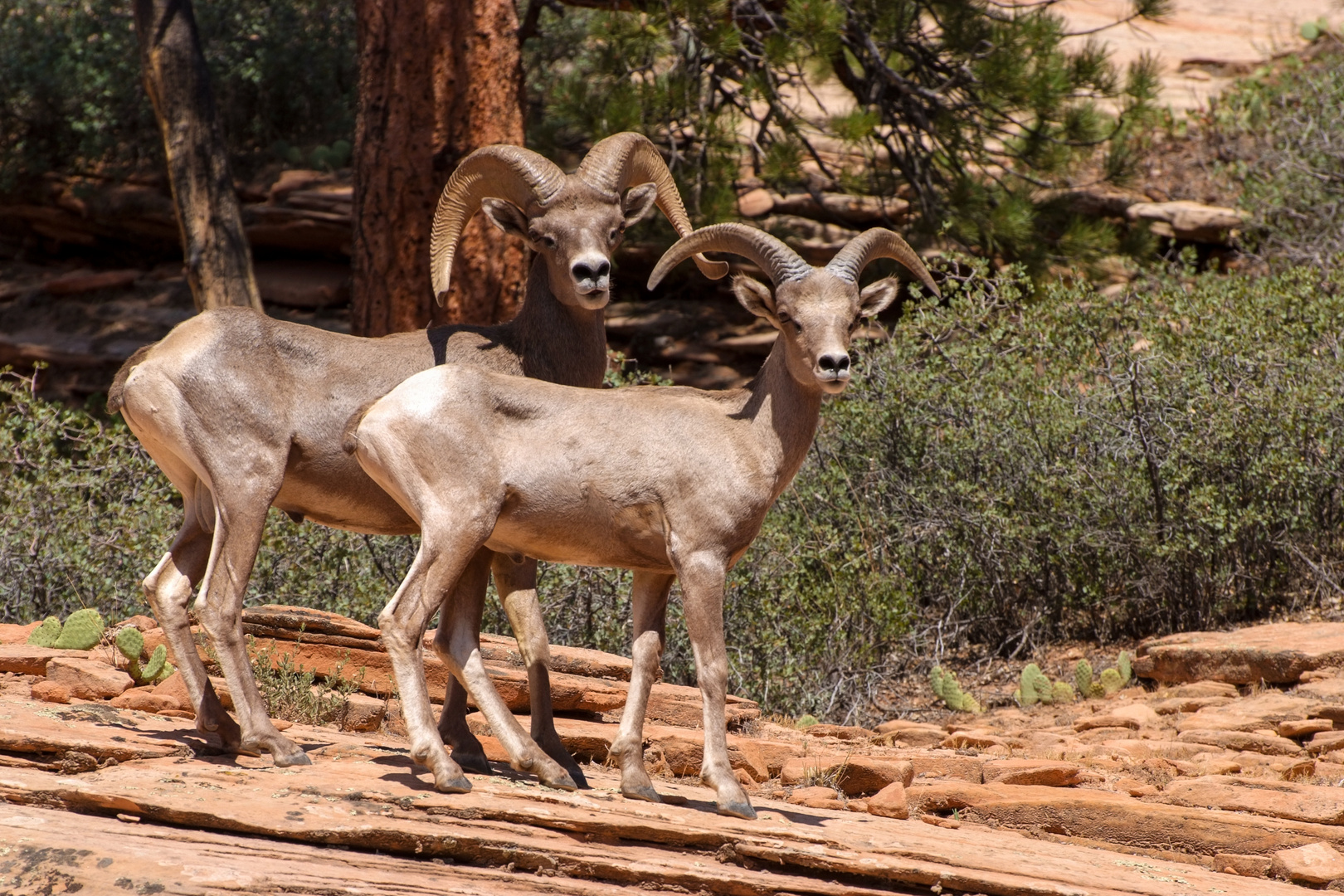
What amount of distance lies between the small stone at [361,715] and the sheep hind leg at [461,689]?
1.30 metres

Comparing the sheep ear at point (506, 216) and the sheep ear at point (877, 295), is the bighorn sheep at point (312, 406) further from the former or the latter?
the sheep ear at point (877, 295)

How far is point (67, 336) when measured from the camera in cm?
1886

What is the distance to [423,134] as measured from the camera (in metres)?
11.0

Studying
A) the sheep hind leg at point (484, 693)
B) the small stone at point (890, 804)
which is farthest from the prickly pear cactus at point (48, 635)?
the small stone at point (890, 804)

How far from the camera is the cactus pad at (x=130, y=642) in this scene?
7.37m

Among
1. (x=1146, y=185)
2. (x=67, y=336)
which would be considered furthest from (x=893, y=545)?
(x=67, y=336)

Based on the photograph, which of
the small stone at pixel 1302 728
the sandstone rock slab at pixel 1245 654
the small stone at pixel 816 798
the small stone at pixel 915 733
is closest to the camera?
the small stone at pixel 816 798

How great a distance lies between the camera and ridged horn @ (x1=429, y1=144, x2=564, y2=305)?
6711mm

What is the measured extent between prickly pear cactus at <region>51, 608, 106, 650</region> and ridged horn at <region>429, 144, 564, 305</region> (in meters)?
2.95

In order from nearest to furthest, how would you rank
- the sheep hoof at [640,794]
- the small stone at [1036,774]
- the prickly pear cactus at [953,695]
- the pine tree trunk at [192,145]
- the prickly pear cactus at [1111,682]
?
the sheep hoof at [640,794]
the small stone at [1036,774]
the prickly pear cactus at [953,695]
the prickly pear cactus at [1111,682]
the pine tree trunk at [192,145]

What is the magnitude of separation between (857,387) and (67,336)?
11965 millimetres

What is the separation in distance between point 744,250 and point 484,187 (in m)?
1.64

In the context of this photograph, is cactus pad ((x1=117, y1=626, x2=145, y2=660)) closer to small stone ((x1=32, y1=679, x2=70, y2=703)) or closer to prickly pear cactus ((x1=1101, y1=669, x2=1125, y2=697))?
small stone ((x1=32, y1=679, x2=70, y2=703))

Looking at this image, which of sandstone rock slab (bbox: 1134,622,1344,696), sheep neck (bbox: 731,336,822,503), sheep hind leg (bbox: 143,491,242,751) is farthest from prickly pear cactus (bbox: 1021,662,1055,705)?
sheep hind leg (bbox: 143,491,242,751)
